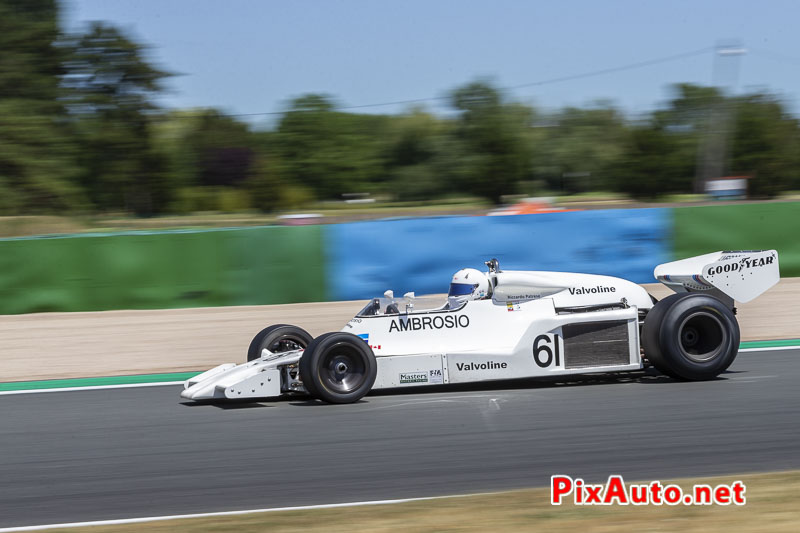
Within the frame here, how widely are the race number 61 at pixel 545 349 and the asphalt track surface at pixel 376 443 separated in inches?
12.2

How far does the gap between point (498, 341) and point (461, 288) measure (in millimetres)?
657

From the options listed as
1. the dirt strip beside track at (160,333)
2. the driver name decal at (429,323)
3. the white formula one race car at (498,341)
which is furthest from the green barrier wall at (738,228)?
the driver name decal at (429,323)

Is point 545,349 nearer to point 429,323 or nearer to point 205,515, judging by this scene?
point 429,323

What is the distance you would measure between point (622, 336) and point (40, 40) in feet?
109

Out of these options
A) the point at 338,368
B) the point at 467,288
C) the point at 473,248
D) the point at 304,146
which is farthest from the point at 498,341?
the point at 304,146

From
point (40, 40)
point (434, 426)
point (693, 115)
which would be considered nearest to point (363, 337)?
point (434, 426)

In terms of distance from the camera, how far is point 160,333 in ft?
40.2

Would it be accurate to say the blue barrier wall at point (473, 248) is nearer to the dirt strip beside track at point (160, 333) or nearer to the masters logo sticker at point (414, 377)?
the dirt strip beside track at point (160, 333)

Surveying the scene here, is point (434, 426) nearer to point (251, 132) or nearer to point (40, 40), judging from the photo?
point (40, 40)

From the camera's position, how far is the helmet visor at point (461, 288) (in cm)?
837

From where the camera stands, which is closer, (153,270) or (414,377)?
(414,377)

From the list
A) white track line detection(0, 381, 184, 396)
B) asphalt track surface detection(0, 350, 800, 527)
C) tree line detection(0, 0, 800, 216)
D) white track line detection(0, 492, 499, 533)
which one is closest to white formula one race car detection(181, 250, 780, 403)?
asphalt track surface detection(0, 350, 800, 527)

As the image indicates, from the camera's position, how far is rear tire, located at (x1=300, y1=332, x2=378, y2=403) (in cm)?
754

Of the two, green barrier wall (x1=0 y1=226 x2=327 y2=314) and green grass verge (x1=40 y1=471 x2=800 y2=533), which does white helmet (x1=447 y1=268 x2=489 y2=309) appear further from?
green barrier wall (x1=0 y1=226 x2=327 y2=314)
